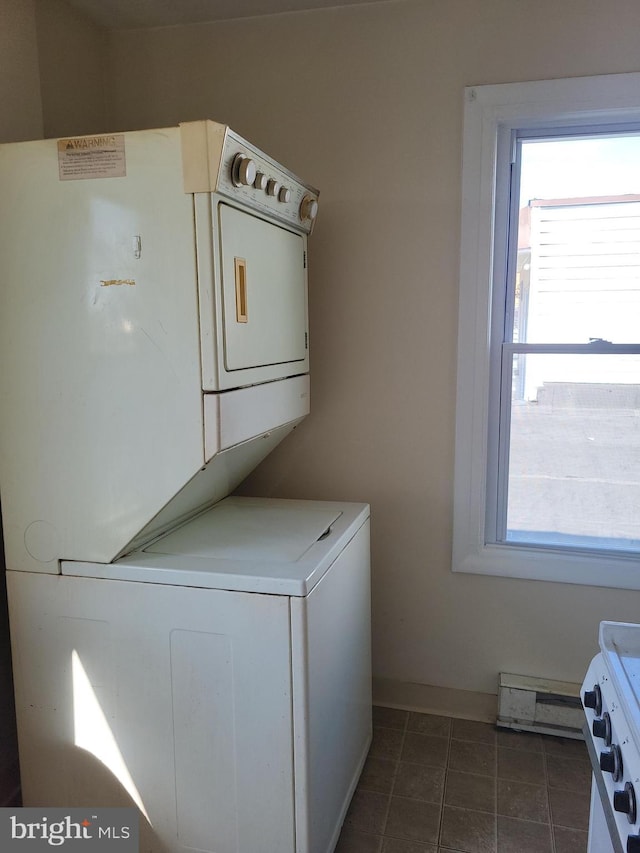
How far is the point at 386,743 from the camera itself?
2.30m

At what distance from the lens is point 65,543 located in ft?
5.54

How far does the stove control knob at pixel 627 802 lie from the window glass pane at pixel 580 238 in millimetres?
1561

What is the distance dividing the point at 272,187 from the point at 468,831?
1.90m

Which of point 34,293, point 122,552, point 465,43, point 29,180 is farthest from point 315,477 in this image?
point 465,43

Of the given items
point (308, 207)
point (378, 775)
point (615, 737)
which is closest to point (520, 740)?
point (378, 775)

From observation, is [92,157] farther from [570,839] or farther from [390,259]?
[570,839]

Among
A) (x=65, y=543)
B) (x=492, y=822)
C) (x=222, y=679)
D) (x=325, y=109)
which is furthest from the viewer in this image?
(x=325, y=109)

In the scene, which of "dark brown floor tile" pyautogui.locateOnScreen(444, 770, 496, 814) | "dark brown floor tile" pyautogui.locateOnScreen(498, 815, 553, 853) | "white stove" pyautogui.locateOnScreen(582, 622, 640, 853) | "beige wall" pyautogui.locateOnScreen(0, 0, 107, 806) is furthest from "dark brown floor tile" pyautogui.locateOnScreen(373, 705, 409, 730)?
"beige wall" pyautogui.locateOnScreen(0, 0, 107, 806)

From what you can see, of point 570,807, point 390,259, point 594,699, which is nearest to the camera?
point 594,699

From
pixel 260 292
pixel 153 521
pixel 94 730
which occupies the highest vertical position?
pixel 260 292

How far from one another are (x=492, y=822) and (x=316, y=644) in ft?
2.85

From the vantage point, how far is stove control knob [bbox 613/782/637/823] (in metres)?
0.97

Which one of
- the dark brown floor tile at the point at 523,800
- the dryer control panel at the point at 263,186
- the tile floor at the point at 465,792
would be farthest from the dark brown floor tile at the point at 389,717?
the dryer control panel at the point at 263,186

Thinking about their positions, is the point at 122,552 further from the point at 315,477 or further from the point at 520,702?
the point at 520,702
